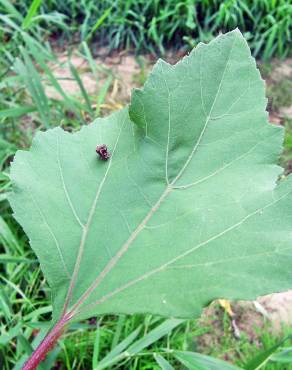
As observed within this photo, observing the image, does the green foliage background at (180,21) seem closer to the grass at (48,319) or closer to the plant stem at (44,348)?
the grass at (48,319)

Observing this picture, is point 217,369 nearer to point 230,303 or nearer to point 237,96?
point 237,96

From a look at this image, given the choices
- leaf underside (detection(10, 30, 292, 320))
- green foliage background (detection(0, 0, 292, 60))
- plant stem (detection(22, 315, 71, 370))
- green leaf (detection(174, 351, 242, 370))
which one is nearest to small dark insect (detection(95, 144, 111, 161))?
leaf underside (detection(10, 30, 292, 320))

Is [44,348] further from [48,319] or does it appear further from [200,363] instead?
[48,319]

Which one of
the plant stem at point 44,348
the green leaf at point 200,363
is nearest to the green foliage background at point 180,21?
the green leaf at point 200,363

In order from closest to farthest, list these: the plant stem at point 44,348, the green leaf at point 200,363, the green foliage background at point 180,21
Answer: the plant stem at point 44,348 < the green leaf at point 200,363 < the green foliage background at point 180,21

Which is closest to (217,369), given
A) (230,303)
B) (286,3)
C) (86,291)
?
(86,291)

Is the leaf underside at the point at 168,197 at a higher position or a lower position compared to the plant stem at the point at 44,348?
higher

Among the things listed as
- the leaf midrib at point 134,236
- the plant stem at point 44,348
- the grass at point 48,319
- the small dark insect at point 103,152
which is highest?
the small dark insect at point 103,152
